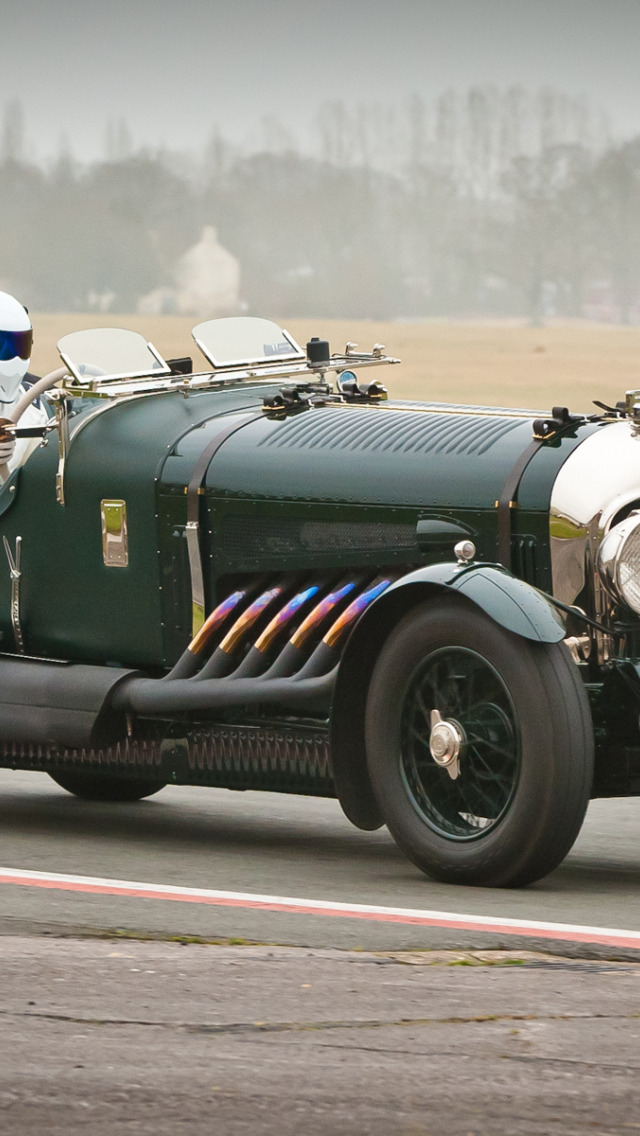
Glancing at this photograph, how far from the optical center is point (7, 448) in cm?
748

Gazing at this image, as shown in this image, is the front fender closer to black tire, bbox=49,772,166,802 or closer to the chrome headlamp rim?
the chrome headlamp rim

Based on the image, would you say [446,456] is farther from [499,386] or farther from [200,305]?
[200,305]

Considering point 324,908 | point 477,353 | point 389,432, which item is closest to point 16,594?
point 389,432

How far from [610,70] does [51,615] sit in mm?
36874

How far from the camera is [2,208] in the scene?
4406cm

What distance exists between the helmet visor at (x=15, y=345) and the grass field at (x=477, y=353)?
67.0ft

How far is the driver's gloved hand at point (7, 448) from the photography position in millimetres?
7469

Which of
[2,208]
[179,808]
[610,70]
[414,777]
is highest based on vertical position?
[610,70]

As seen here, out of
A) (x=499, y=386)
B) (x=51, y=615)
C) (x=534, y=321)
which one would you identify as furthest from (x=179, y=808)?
(x=534, y=321)

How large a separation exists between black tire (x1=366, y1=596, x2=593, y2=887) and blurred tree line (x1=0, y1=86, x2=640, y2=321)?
3530 centimetres

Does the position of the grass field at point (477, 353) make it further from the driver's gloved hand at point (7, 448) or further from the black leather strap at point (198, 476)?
the black leather strap at point (198, 476)

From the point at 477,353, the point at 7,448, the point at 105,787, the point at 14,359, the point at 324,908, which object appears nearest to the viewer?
the point at 324,908

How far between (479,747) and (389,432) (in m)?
1.33

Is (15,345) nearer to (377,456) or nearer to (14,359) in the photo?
(14,359)
